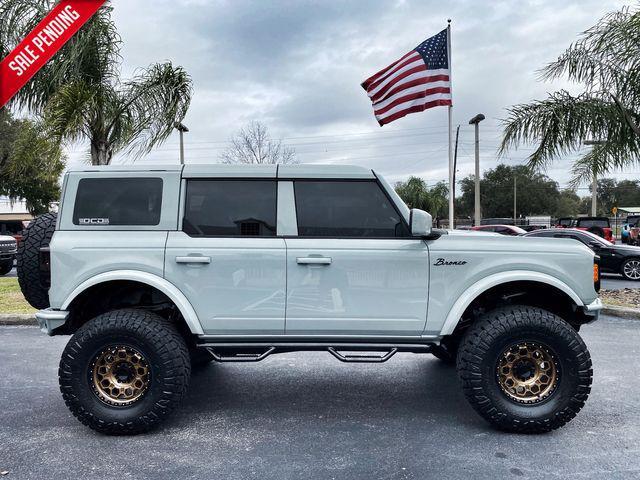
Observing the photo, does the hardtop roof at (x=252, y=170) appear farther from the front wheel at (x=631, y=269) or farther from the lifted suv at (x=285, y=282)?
the front wheel at (x=631, y=269)

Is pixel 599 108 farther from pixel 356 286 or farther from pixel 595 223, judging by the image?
pixel 595 223

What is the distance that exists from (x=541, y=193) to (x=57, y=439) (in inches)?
2870

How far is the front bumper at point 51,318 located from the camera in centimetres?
358

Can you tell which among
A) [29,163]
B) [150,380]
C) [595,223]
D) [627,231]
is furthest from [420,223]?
[627,231]

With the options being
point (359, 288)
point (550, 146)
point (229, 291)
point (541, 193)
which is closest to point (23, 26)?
point (229, 291)

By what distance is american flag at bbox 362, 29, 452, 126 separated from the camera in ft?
30.3

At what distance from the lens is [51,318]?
358cm

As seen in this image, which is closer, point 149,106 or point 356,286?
point 356,286

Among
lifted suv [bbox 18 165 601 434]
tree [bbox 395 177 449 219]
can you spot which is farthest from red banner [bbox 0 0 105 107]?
tree [bbox 395 177 449 219]

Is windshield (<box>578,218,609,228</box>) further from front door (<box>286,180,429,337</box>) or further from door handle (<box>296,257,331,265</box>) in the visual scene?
door handle (<box>296,257,331,265</box>)

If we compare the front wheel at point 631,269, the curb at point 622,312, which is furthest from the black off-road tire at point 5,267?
the front wheel at point 631,269

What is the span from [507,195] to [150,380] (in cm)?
6981

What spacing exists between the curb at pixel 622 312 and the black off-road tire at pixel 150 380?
7.13 m

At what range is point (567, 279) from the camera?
3631mm
